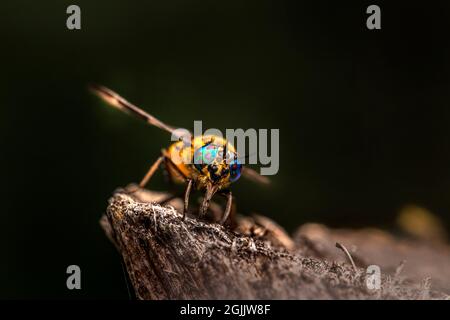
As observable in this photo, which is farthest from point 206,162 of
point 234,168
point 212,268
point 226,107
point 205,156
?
point 226,107

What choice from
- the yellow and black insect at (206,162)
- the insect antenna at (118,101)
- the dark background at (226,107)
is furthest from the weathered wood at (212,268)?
the dark background at (226,107)

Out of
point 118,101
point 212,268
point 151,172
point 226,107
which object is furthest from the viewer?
point 226,107

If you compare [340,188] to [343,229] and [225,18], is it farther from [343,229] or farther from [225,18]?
[225,18]

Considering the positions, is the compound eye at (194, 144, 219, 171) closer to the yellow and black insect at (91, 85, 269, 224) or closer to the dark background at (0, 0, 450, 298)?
Answer: the yellow and black insect at (91, 85, 269, 224)

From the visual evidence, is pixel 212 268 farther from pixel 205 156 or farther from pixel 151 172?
pixel 151 172

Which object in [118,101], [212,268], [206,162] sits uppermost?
[118,101]

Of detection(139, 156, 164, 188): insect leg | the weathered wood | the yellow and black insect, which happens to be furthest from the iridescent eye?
the weathered wood

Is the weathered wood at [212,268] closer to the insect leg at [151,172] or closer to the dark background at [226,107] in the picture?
the insect leg at [151,172]
